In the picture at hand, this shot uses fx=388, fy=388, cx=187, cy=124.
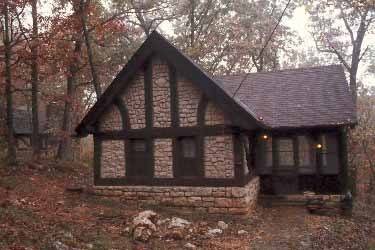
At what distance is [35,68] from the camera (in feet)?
62.8

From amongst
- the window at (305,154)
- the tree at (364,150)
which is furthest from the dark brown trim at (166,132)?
the tree at (364,150)

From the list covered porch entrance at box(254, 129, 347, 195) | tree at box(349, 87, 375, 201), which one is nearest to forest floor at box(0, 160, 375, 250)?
covered porch entrance at box(254, 129, 347, 195)

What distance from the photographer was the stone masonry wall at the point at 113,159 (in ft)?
49.9

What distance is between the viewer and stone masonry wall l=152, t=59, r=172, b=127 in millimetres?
14500

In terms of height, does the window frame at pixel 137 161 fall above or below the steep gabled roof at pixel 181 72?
below

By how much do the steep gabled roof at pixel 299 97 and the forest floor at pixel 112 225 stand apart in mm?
3645

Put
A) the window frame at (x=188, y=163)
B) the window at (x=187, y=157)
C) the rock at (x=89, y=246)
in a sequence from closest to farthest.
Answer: the rock at (x=89, y=246), the window frame at (x=188, y=163), the window at (x=187, y=157)

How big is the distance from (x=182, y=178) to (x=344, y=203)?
6.47 metres

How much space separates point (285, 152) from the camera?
53.7 feet

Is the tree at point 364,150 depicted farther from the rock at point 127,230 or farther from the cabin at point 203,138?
the rock at point 127,230

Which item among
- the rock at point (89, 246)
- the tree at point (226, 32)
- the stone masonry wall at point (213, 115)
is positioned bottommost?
the rock at point (89, 246)

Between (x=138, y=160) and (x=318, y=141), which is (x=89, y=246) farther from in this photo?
(x=318, y=141)

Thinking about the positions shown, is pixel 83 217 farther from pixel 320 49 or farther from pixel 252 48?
pixel 320 49

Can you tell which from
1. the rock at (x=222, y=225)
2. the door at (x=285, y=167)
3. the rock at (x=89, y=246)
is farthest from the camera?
the door at (x=285, y=167)
